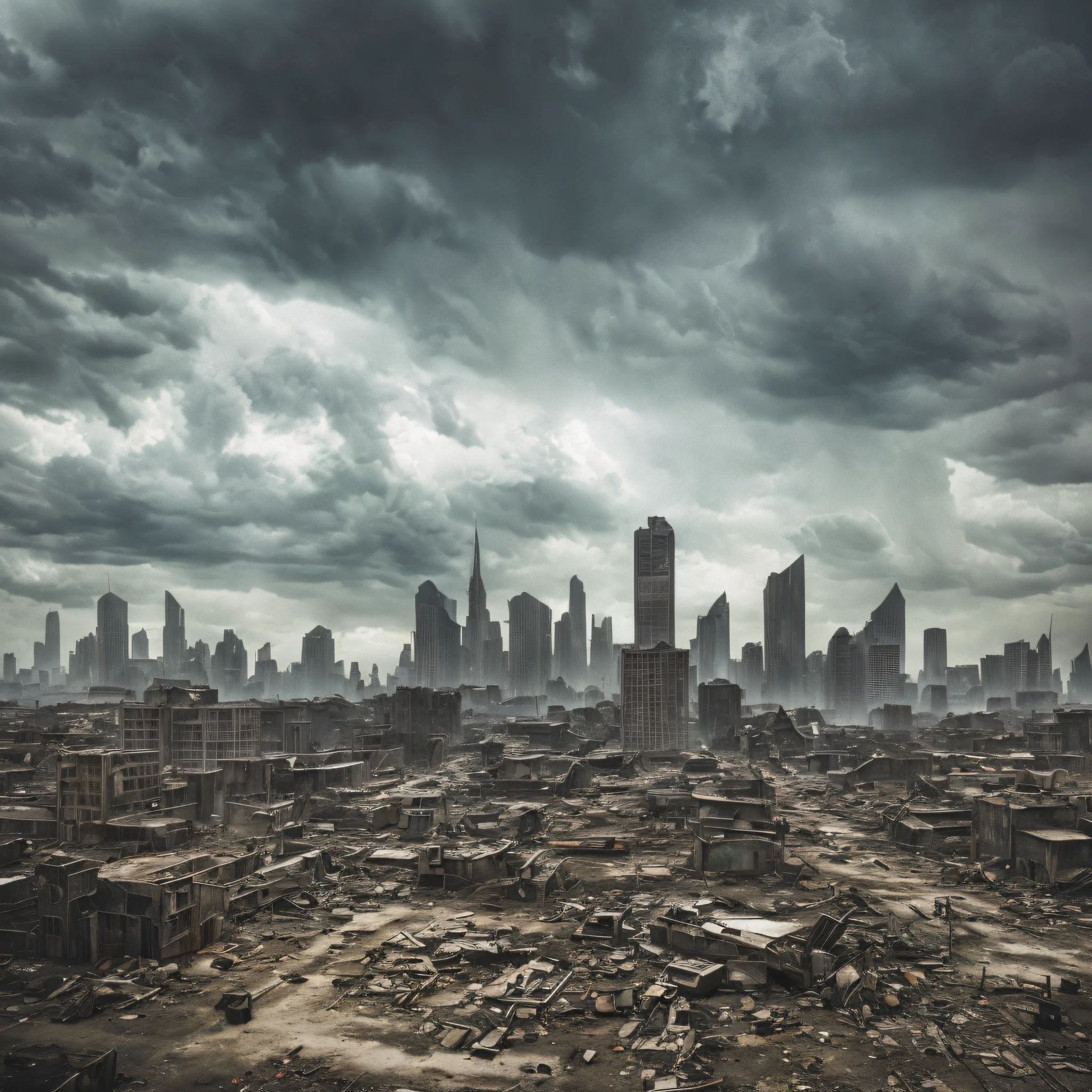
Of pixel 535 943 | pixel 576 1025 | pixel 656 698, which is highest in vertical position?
pixel 576 1025

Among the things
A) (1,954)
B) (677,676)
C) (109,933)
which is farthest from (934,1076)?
(677,676)

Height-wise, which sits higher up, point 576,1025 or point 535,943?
point 576,1025

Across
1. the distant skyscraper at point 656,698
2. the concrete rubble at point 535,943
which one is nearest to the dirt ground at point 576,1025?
the concrete rubble at point 535,943

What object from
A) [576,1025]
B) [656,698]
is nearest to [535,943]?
[576,1025]

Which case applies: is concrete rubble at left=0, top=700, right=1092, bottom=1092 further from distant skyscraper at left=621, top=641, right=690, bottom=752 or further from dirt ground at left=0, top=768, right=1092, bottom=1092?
distant skyscraper at left=621, top=641, right=690, bottom=752

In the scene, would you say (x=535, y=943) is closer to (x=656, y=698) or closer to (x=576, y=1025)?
(x=576, y=1025)

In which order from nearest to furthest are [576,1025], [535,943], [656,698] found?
[576,1025] < [535,943] < [656,698]
